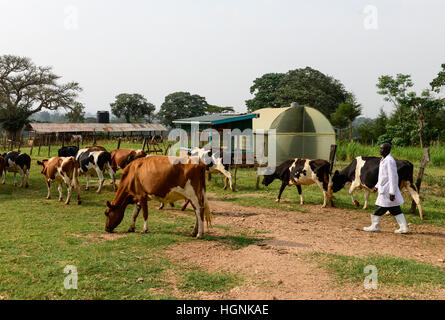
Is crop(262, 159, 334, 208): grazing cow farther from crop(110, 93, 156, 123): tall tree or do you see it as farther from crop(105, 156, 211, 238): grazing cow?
crop(110, 93, 156, 123): tall tree

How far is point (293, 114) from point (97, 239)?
54.0 ft

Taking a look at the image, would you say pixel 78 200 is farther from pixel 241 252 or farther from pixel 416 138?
pixel 416 138

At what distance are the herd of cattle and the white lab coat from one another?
2121mm

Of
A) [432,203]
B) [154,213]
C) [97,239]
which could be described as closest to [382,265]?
[97,239]

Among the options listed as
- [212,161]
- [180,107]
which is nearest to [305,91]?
[180,107]

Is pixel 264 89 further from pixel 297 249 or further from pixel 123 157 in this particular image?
pixel 297 249

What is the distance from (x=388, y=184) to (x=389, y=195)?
0.93 feet

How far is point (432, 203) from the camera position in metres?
11.9

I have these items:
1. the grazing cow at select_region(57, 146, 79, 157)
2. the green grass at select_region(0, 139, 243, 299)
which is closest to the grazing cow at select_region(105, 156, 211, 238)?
the green grass at select_region(0, 139, 243, 299)

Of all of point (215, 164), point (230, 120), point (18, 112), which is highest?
point (18, 112)

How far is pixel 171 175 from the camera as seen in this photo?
7629 mm

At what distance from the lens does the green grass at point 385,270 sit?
5.29 meters

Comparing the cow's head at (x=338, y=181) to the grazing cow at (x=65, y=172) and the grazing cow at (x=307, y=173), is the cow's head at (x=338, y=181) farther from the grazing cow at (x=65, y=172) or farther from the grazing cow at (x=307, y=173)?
the grazing cow at (x=65, y=172)

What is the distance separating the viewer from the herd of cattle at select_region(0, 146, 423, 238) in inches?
301
